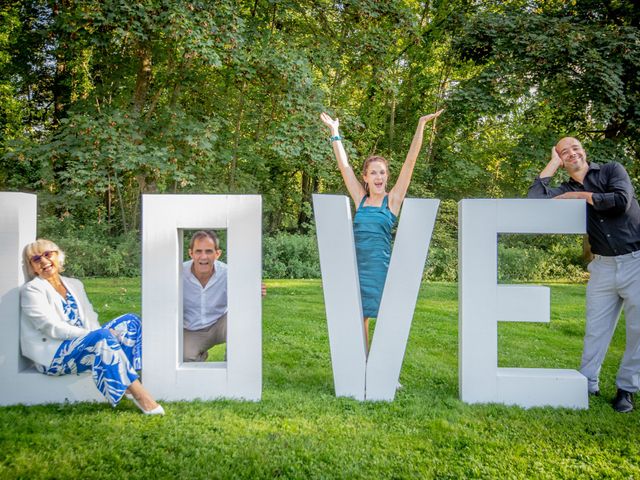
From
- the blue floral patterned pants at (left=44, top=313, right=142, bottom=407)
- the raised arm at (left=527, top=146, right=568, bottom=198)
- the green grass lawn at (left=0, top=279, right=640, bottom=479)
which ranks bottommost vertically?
the green grass lawn at (left=0, top=279, right=640, bottom=479)

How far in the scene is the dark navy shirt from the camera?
13.4 ft

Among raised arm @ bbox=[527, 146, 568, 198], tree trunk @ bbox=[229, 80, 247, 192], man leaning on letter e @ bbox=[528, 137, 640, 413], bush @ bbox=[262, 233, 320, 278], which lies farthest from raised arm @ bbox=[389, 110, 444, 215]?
tree trunk @ bbox=[229, 80, 247, 192]

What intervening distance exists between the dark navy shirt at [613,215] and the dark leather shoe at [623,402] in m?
1.06

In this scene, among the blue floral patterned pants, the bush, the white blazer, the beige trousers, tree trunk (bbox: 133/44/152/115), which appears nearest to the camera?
the blue floral patterned pants

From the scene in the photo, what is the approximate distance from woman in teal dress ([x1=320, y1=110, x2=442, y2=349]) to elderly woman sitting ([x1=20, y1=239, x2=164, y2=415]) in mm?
1901

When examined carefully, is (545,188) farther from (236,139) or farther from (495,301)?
(236,139)

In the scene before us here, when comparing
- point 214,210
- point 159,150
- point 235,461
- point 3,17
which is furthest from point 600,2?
point 3,17

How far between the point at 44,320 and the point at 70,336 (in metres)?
0.22

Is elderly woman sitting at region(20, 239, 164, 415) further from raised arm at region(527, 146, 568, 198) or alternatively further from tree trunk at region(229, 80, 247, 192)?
tree trunk at region(229, 80, 247, 192)

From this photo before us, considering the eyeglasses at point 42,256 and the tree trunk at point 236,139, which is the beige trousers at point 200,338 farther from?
the tree trunk at point 236,139

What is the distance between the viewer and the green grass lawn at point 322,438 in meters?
3.00

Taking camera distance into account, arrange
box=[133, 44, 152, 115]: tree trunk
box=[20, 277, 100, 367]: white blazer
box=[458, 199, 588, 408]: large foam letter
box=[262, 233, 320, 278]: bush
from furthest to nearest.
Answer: box=[262, 233, 320, 278]: bush
box=[133, 44, 152, 115]: tree trunk
box=[458, 199, 588, 408]: large foam letter
box=[20, 277, 100, 367]: white blazer

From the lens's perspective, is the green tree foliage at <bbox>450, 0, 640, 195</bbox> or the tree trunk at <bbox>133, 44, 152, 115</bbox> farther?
the tree trunk at <bbox>133, 44, 152, 115</bbox>

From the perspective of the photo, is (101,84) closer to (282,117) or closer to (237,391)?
(282,117)
